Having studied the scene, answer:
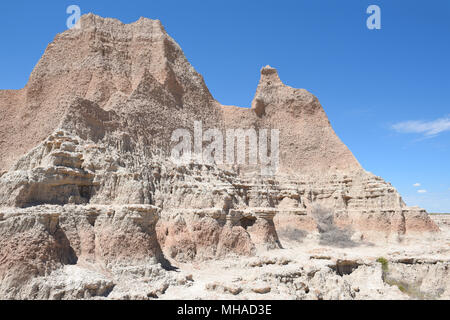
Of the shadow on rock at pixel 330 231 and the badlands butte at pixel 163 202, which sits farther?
the shadow on rock at pixel 330 231

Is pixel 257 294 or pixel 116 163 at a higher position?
pixel 116 163

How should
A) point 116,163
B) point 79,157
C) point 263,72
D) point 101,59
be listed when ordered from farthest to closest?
point 263,72 < point 101,59 < point 116,163 < point 79,157

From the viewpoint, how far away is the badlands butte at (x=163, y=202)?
1483 centimetres

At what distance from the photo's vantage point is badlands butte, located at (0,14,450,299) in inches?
584

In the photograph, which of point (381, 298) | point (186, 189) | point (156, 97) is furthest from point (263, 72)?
point (381, 298)

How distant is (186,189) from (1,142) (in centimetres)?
1153

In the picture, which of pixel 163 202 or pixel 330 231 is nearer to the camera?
pixel 163 202

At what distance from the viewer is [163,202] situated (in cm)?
2211

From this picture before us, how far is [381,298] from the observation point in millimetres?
16984

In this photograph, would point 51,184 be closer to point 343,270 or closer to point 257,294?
point 257,294

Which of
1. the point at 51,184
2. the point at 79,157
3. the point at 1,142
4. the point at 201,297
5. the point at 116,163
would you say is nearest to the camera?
the point at 201,297

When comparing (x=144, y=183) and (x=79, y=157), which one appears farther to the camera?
(x=144, y=183)

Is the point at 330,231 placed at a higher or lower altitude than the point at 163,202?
lower

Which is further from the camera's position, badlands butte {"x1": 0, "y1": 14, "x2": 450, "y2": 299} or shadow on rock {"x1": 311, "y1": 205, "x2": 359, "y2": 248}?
shadow on rock {"x1": 311, "y1": 205, "x2": 359, "y2": 248}
